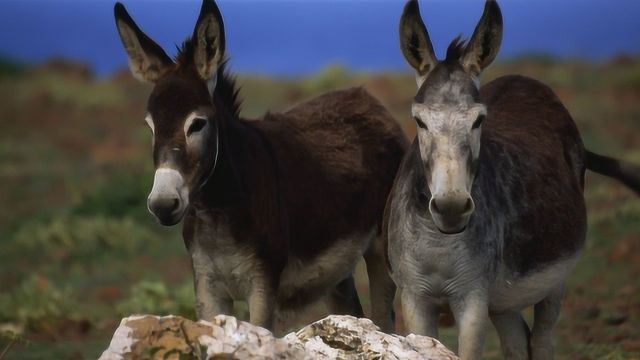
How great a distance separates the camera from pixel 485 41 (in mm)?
7699

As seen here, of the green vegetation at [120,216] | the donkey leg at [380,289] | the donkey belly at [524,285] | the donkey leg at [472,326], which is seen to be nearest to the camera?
the donkey leg at [472,326]

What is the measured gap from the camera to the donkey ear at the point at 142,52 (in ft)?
27.6

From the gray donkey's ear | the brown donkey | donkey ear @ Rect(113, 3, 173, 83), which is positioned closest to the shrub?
the brown donkey

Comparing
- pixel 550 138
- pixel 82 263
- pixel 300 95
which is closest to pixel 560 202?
pixel 550 138

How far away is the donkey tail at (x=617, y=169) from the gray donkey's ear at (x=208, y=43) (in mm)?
3289

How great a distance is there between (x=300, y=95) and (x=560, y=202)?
2256 cm

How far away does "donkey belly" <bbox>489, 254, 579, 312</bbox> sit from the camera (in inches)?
313

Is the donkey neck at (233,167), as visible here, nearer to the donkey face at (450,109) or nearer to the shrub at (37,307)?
the donkey face at (450,109)

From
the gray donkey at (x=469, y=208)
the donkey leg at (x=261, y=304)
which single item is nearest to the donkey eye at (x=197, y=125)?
the donkey leg at (x=261, y=304)

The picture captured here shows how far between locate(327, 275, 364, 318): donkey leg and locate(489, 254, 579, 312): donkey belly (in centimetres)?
217

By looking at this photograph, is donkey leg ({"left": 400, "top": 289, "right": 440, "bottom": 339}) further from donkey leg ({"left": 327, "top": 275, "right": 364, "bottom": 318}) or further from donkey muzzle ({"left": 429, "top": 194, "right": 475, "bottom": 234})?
donkey leg ({"left": 327, "top": 275, "right": 364, "bottom": 318})

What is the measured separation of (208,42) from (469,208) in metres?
2.48

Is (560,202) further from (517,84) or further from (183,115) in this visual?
(183,115)

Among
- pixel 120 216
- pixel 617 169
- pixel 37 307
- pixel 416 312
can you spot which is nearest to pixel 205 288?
pixel 416 312
